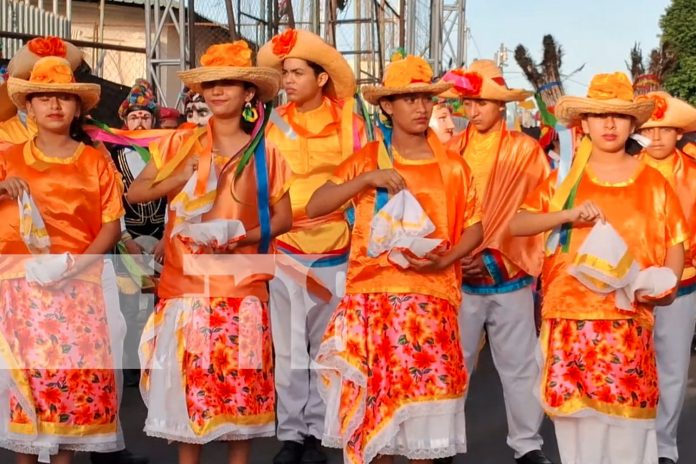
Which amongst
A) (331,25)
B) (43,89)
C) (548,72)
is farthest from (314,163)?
(331,25)

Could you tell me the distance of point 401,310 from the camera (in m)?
4.48

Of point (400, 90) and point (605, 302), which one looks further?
point (400, 90)

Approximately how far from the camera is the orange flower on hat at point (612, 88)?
4410 mm

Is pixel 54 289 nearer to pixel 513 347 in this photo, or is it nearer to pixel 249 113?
pixel 249 113

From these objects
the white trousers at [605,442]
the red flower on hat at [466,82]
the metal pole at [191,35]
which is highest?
the metal pole at [191,35]

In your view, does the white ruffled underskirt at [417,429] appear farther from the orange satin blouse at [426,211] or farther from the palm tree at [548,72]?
the palm tree at [548,72]

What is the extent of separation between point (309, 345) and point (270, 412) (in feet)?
4.48

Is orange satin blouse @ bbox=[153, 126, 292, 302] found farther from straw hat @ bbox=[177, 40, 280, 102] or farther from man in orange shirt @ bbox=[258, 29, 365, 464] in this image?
man in orange shirt @ bbox=[258, 29, 365, 464]

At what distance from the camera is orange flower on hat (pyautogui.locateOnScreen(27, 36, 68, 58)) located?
16.5 ft

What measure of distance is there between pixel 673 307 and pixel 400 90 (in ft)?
6.26

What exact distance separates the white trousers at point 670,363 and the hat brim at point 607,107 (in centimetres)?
134

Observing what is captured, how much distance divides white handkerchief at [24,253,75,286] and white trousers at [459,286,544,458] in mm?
1974

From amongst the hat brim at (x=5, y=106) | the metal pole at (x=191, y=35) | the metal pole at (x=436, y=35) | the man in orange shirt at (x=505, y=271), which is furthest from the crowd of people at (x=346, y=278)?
the metal pole at (x=436, y=35)

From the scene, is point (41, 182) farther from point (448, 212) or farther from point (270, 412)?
point (448, 212)
